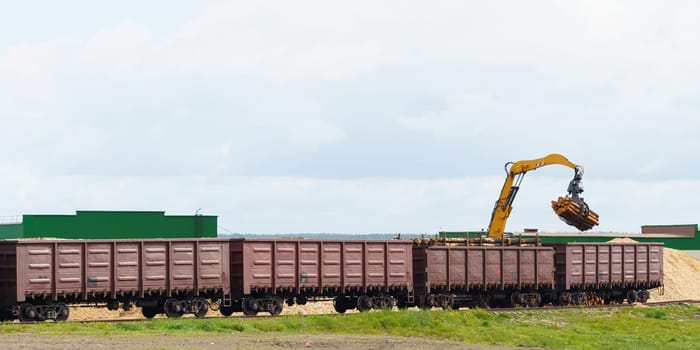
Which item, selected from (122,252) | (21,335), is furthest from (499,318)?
(21,335)

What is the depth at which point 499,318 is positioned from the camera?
106ft

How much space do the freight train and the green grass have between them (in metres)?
2.53

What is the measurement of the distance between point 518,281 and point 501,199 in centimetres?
588


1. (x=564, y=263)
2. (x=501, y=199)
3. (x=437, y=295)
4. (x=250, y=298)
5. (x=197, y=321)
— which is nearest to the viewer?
(x=197, y=321)

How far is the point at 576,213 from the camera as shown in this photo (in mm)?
41469

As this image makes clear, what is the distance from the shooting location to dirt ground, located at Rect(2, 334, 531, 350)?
2100 centimetres

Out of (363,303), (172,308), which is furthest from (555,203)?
(172,308)

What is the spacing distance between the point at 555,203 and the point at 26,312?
2309 cm

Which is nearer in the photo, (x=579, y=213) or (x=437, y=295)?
(x=437, y=295)

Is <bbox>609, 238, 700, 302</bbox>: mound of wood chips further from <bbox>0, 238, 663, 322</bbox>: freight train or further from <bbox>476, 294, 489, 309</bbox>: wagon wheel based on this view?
<bbox>476, 294, 489, 309</bbox>: wagon wheel

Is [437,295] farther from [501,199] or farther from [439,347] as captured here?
[439,347]

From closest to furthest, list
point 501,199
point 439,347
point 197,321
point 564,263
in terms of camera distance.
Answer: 1. point 439,347
2. point 197,321
3. point 564,263
4. point 501,199

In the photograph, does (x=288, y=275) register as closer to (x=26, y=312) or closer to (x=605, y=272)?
(x=26, y=312)

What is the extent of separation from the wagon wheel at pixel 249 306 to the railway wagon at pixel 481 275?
6880mm
